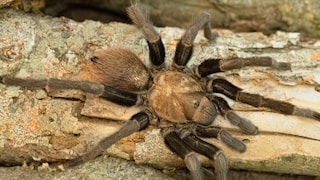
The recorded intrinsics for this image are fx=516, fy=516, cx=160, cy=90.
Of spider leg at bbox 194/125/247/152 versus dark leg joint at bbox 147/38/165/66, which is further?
dark leg joint at bbox 147/38/165/66

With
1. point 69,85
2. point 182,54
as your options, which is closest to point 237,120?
point 182,54

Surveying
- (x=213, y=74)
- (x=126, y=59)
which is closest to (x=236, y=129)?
(x=213, y=74)

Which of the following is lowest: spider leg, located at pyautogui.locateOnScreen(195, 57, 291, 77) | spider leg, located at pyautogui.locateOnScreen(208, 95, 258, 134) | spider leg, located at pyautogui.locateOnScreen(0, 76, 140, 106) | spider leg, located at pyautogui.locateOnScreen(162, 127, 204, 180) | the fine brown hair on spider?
spider leg, located at pyautogui.locateOnScreen(162, 127, 204, 180)

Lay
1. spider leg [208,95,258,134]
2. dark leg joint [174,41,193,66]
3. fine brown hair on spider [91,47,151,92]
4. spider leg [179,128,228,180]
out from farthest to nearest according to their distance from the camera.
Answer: dark leg joint [174,41,193,66]
fine brown hair on spider [91,47,151,92]
spider leg [208,95,258,134]
spider leg [179,128,228,180]

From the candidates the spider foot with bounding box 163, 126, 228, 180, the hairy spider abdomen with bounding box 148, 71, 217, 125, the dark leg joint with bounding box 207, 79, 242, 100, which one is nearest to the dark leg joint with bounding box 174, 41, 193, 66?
the hairy spider abdomen with bounding box 148, 71, 217, 125

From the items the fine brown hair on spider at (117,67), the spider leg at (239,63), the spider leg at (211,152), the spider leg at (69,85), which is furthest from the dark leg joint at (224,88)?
the spider leg at (69,85)

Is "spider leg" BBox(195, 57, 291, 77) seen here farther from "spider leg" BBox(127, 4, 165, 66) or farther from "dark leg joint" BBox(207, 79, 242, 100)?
"spider leg" BBox(127, 4, 165, 66)

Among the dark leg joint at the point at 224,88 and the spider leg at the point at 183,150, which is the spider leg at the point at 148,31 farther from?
the spider leg at the point at 183,150

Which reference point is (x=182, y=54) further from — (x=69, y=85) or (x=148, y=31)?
(x=69, y=85)
